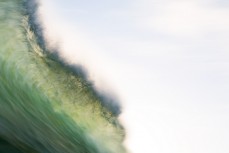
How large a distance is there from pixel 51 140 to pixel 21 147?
0.33 metres

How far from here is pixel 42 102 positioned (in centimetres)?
677

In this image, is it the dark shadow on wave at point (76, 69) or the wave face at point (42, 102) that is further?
the dark shadow on wave at point (76, 69)

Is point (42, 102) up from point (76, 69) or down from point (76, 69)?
down

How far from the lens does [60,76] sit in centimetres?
715

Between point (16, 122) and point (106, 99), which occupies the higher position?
point (106, 99)

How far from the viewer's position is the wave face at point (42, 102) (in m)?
6.37

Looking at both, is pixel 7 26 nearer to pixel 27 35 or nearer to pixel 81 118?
pixel 27 35

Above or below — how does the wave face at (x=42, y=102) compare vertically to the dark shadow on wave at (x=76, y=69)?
below

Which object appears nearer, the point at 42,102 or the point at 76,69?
the point at 42,102

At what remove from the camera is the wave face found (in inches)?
251

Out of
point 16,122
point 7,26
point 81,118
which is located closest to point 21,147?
point 16,122

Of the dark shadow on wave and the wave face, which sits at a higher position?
the dark shadow on wave

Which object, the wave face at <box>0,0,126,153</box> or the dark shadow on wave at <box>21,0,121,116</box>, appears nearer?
the wave face at <box>0,0,126,153</box>

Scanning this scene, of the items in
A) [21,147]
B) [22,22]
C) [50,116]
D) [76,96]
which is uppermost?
[22,22]
